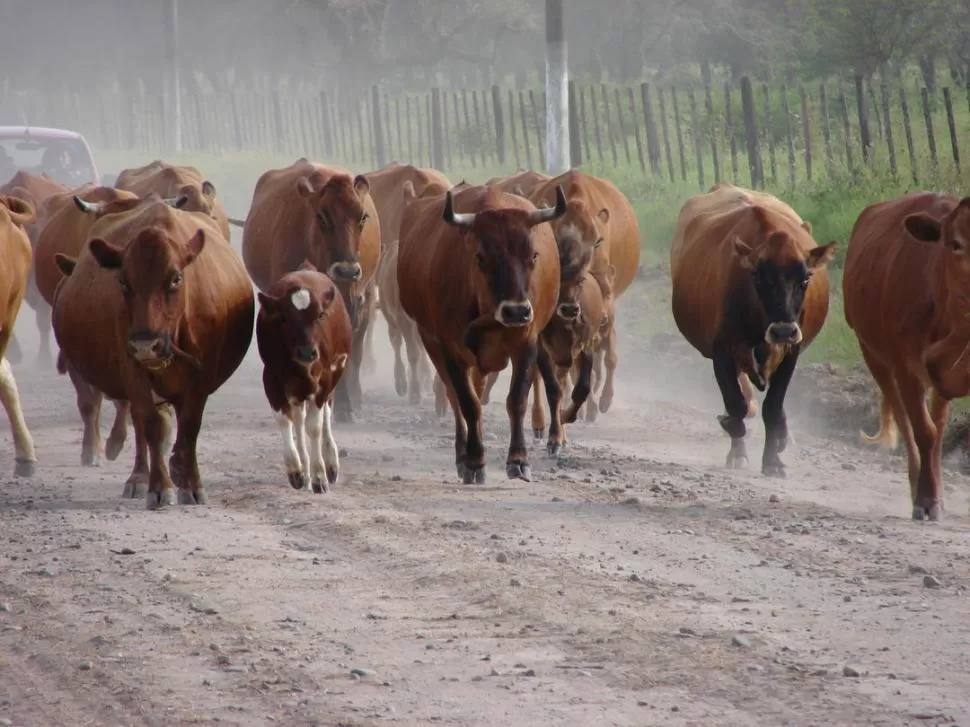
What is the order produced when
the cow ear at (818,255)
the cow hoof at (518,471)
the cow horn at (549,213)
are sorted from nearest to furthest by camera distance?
1. the cow horn at (549,213)
2. the cow hoof at (518,471)
3. the cow ear at (818,255)

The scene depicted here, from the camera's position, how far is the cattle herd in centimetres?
1066

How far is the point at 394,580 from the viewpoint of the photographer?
8.63 metres

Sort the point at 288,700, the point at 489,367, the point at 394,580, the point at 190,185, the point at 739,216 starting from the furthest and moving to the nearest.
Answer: the point at 190,185 → the point at 739,216 → the point at 489,367 → the point at 394,580 → the point at 288,700

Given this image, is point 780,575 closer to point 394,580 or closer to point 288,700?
point 394,580

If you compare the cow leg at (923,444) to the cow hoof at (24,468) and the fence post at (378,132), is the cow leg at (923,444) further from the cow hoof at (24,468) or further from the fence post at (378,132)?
A: the fence post at (378,132)

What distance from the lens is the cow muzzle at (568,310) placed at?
13328mm

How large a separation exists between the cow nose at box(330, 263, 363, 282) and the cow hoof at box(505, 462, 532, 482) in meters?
2.54

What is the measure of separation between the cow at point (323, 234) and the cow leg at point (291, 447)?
2.81 meters

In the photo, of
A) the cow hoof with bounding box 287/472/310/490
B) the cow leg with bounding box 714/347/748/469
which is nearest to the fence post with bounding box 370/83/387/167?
the cow leg with bounding box 714/347/748/469

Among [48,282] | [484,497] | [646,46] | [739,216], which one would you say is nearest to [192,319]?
[484,497]

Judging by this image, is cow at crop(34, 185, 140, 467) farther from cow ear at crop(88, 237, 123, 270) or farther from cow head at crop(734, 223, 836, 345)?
cow head at crop(734, 223, 836, 345)

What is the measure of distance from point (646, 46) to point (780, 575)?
1902 inches

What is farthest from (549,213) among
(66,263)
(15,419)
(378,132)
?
(378,132)

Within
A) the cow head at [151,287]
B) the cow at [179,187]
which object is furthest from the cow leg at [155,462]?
the cow at [179,187]
